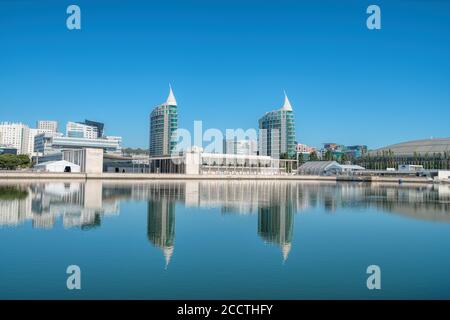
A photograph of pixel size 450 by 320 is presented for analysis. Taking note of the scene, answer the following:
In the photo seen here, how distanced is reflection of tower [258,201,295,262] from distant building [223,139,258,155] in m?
90.2

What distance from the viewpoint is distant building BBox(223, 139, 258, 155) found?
354 ft

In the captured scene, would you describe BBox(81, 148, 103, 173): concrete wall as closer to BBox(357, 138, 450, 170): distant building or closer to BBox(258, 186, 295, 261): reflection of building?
BBox(258, 186, 295, 261): reflection of building

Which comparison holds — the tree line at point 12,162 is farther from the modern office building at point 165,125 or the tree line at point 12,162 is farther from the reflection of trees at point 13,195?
the reflection of trees at point 13,195

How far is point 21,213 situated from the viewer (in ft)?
46.9

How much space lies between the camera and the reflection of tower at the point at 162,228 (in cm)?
934

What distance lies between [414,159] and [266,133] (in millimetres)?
34940

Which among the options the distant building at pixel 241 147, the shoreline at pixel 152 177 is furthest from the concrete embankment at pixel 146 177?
the distant building at pixel 241 147

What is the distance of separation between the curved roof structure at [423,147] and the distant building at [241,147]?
117 feet

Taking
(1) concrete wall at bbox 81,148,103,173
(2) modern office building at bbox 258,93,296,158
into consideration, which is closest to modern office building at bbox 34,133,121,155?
(2) modern office building at bbox 258,93,296,158

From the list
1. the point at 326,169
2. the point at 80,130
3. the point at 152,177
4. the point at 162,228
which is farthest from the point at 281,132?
the point at 162,228

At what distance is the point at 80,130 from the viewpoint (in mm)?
137875

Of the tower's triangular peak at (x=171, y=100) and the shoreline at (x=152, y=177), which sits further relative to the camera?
the tower's triangular peak at (x=171, y=100)

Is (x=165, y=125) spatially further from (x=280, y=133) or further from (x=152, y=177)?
(x=152, y=177)

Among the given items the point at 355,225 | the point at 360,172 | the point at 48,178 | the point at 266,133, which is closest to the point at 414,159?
the point at 360,172
